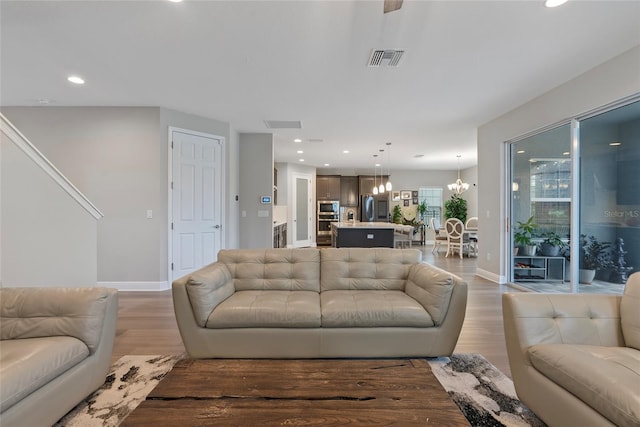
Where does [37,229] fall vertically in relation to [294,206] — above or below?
below

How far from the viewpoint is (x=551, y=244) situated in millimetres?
4211

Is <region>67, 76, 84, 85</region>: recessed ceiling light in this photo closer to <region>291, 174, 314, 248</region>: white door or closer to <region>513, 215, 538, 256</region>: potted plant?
<region>291, 174, 314, 248</region>: white door

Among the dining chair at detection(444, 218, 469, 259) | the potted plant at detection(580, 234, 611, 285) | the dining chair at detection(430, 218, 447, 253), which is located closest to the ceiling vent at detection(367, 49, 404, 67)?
the potted plant at detection(580, 234, 611, 285)

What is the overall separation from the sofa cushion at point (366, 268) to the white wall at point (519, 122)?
2668 millimetres

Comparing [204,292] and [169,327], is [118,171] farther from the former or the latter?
[204,292]

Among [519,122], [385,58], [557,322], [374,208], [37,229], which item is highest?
[385,58]

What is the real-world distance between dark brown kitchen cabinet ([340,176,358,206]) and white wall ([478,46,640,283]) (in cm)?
534

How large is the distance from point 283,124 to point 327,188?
5288 mm

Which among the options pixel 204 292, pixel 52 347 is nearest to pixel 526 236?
pixel 204 292

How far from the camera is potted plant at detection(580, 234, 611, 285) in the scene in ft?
→ 11.2

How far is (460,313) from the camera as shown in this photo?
2.19 meters

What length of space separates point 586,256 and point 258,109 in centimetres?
485

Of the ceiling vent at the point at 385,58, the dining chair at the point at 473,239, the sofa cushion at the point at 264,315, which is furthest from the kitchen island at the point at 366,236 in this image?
the sofa cushion at the point at 264,315

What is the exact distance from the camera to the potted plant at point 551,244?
404cm
